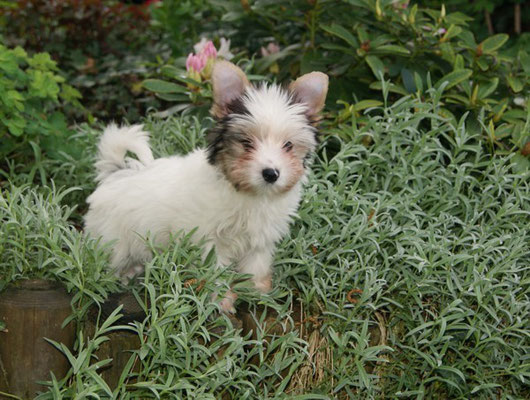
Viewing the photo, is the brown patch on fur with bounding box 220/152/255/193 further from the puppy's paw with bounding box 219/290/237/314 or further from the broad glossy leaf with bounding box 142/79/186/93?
the broad glossy leaf with bounding box 142/79/186/93

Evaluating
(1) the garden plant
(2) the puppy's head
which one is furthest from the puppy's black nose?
(1) the garden plant

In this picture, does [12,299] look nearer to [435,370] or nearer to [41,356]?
[41,356]

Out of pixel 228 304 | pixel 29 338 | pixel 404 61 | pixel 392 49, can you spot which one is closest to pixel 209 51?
pixel 392 49

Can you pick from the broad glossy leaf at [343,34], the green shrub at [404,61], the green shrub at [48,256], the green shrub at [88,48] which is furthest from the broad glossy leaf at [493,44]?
the green shrub at [48,256]

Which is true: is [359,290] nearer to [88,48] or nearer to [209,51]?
[209,51]

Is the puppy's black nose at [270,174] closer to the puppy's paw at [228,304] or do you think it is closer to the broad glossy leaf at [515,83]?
the puppy's paw at [228,304]

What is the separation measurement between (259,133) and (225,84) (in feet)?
0.99

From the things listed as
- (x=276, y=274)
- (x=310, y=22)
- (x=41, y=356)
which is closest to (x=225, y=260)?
(x=276, y=274)

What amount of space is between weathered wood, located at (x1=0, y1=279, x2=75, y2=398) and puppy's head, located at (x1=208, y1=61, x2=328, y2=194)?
0.97m

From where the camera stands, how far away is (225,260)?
3.55 m

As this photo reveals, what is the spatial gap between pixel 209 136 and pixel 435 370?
166cm

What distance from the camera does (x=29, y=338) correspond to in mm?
3184

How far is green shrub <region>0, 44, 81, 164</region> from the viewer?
4.39 m

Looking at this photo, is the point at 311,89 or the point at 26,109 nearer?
the point at 311,89
